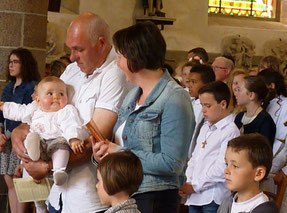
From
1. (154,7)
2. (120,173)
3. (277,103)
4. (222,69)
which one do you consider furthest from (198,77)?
(154,7)

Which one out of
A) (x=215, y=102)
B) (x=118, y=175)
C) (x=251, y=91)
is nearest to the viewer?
(x=118, y=175)

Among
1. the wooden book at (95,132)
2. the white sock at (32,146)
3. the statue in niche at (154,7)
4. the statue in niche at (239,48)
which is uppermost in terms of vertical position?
the statue in niche at (154,7)

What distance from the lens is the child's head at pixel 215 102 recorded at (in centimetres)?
473

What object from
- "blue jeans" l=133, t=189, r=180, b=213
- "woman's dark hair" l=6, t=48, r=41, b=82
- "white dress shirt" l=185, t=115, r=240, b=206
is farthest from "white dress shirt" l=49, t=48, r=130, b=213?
"woman's dark hair" l=6, t=48, r=41, b=82

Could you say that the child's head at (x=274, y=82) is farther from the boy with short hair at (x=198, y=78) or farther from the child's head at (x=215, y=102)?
the child's head at (x=215, y=102)

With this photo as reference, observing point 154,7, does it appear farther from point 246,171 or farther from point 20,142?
point 246,171

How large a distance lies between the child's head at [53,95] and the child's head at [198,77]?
6.04 ft

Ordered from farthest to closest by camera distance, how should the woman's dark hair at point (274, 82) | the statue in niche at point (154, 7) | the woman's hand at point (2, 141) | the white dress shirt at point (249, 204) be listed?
the statue in niche at point (154, 7) → the woman's hand at point (2, 141) → the woman's dark hair at point (274, 82) → the white dress shirt at point (249, 204)

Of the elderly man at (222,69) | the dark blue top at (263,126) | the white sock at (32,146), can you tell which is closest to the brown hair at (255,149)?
the white sock at (32,146)

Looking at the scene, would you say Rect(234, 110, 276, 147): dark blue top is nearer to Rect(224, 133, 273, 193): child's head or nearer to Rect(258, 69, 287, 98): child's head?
Rect(258, 69, 287, 98): child's head

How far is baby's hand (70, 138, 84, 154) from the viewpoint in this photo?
368 centimetres

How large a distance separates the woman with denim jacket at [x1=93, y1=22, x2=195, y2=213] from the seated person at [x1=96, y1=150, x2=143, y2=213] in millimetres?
219

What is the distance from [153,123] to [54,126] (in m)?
0.82

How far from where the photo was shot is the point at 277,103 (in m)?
5.75
